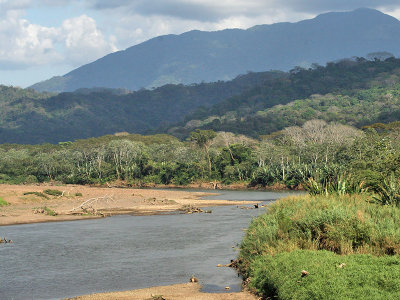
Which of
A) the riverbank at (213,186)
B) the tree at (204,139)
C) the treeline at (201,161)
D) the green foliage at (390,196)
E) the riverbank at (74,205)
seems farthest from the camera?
the tree at (204,139)

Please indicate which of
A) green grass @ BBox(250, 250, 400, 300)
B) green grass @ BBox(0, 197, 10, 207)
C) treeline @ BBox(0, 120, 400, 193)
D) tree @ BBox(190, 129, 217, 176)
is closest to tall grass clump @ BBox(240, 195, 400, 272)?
green grass @ BBox(250, 250, 400, 300)

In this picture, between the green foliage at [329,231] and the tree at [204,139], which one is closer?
the green foliage at [329,231]

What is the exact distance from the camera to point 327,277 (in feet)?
51.0

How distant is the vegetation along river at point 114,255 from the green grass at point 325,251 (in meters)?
2.24

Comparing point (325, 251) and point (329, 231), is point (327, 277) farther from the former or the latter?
point (329, 231)

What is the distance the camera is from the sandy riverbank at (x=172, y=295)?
757 inches

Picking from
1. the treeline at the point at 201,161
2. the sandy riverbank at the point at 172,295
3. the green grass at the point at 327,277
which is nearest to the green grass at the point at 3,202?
the sandy riverbank at the point at 172,295

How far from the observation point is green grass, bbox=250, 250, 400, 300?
14.3m

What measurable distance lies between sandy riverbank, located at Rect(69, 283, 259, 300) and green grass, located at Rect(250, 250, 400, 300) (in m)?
0.95

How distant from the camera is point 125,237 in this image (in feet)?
121

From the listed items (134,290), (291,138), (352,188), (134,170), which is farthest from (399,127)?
(134,290)

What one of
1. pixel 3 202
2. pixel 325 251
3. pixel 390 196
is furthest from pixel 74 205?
pixel 325 251

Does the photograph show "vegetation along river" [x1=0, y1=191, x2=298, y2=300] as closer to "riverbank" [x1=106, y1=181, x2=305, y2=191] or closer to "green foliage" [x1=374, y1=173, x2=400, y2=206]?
"green foliage" [x1=374, y1=173, x2=400, y2=206]

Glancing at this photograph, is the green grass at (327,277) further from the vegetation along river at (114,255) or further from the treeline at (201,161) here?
the treeline at (201,161)
